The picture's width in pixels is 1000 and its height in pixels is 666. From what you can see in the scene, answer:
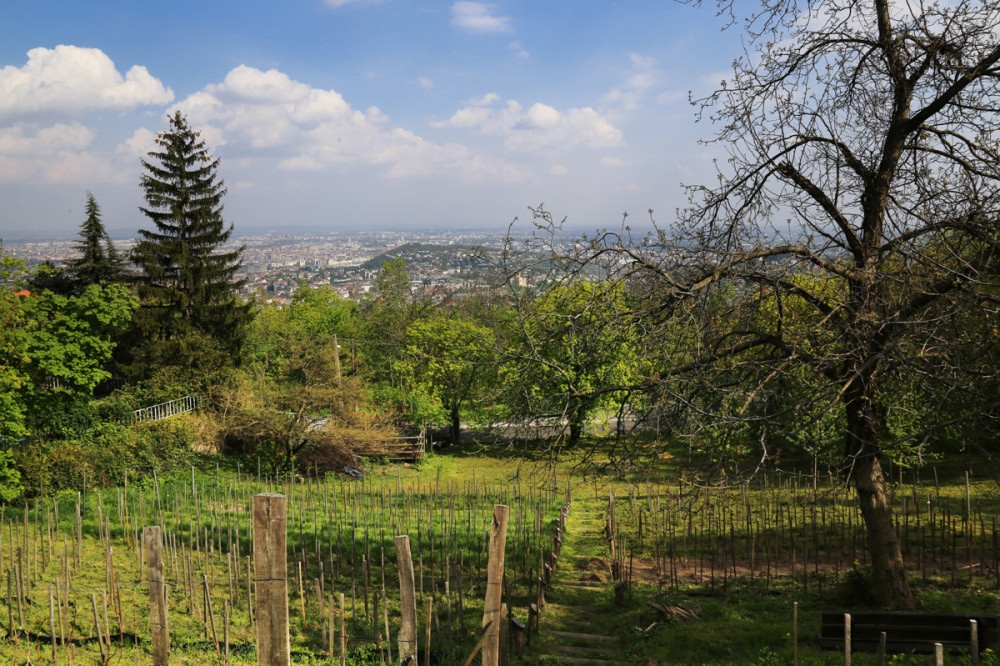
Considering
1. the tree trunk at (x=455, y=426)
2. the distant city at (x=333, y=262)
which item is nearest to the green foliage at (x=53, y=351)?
the distant city at (x=333, y=262)

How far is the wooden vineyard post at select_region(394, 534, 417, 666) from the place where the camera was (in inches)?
171

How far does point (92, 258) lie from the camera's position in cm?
2792

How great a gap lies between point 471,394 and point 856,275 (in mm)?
17089

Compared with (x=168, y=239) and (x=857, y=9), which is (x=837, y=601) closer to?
(x=857, y=9)

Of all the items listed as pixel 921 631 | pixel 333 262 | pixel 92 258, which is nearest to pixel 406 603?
pixel 921 631

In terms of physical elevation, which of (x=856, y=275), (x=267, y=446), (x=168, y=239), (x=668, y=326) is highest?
(x=168, y=239)

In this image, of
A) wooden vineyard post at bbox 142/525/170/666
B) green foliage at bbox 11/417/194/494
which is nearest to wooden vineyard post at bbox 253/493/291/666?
wooden vineyard post at bbox 142/525/170/666

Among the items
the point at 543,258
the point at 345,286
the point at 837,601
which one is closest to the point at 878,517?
the point at 837,601

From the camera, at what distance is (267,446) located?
18859mm

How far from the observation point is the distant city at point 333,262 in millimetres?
38013

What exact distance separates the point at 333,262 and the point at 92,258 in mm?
96582

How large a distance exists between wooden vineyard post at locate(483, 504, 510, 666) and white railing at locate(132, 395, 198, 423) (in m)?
18.9

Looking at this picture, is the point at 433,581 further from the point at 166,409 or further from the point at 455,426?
the point at 455,426

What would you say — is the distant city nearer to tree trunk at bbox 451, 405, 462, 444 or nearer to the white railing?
tree trunk at bbox 451, 405, 462, 444
